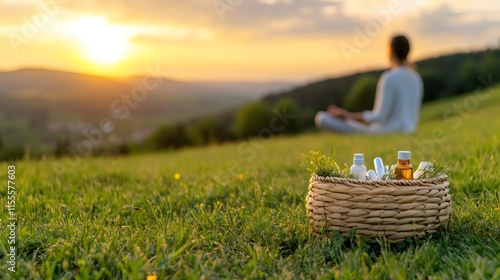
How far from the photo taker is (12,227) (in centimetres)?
322

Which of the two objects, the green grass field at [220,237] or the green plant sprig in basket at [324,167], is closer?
the green grass field at [220,237]

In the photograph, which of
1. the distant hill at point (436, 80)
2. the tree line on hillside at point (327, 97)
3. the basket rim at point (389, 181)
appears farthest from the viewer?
the tree line on hillside at point (327, 97)

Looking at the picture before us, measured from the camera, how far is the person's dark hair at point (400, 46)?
9469 millimetres

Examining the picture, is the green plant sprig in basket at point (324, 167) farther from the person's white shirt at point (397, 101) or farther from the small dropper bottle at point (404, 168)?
the person's white shirt at point (397, 101)

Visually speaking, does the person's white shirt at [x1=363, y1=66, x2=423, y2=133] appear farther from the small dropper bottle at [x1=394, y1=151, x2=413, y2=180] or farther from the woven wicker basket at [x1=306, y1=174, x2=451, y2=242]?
the woven wicker basket at [x1=306, y1=174, x2=451, y2=242]

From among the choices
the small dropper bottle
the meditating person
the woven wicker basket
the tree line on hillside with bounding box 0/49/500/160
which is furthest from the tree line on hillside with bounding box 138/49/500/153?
the woven wicker basket

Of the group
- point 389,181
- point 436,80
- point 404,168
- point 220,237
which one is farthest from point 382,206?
point 436,80

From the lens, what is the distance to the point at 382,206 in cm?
284

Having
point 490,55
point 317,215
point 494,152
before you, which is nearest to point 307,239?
point 317,215

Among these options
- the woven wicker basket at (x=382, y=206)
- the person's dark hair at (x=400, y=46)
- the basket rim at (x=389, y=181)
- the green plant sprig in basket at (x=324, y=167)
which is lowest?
the woven wicker basket at (x=382, y=206)

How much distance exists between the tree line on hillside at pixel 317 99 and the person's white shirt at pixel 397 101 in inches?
907

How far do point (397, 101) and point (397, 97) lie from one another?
88mm

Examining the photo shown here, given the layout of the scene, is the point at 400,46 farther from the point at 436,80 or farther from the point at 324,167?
the point at 436,80

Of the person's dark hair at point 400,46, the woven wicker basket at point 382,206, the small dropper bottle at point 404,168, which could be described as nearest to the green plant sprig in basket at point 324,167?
the woven wicker basket at point 382,206
